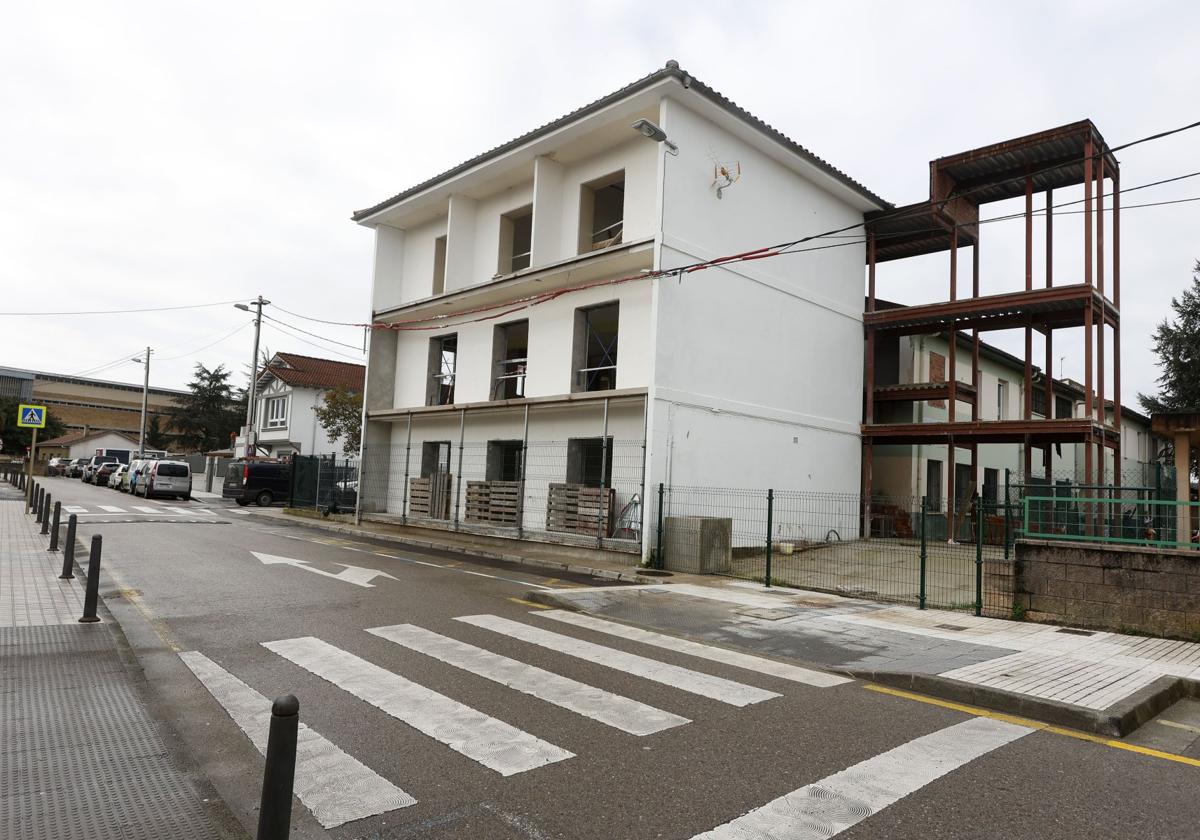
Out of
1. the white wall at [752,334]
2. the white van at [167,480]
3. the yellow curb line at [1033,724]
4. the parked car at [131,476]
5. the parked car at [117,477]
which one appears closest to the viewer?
the yellow curb line at [1033,724]

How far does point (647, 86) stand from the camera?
15.5 m

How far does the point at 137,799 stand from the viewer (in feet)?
12.2

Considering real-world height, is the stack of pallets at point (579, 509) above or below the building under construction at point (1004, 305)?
below

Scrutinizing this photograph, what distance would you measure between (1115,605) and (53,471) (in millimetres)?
68885

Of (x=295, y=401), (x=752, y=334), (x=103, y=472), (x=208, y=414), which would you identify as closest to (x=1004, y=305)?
(x=752, y=334)

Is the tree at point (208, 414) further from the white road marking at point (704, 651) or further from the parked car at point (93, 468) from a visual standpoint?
the white road marking at point (704, 651)

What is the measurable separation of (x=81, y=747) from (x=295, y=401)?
43.9m

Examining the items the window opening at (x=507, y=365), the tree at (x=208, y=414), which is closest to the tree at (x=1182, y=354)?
the window opening at (x=507, y=365)

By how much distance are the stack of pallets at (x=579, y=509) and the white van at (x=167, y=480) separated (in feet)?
73.3

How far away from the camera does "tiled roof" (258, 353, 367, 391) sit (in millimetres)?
45956

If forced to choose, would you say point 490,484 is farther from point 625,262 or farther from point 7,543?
point 7,543

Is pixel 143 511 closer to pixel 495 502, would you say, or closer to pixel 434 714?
pixel 495 502

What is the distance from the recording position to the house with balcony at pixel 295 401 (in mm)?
45219

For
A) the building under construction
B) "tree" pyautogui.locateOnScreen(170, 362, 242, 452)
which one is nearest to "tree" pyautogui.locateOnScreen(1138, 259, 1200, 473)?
the building under construction
